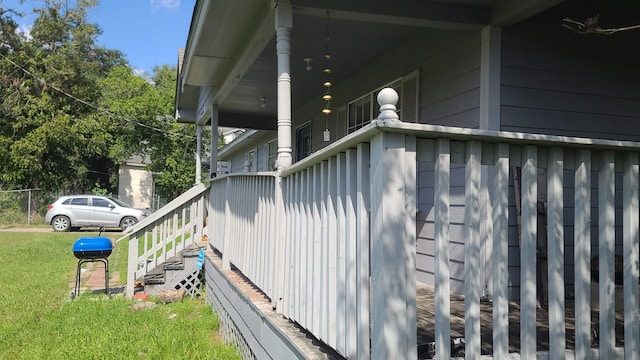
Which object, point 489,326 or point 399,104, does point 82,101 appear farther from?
point 489,326

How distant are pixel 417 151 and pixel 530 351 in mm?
929

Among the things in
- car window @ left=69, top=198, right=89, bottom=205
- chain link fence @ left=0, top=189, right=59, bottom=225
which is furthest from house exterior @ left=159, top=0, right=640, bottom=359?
chain link fence @ left=0, top=189, right=59, bottom=225

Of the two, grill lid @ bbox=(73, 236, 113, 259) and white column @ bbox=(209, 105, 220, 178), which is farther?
white column @ bbox=(209, 105, 220, 178)

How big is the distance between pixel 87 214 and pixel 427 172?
16.2 metres

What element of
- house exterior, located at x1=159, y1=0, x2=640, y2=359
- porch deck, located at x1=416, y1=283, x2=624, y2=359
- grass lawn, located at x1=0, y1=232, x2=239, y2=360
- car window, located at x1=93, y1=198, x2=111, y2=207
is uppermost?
house exterior, located at x1=159, y1=0, x2=640, y2=359

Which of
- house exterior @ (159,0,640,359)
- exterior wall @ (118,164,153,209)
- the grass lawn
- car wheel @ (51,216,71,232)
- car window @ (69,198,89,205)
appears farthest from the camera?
exterior wall @ (118,164,153,209)

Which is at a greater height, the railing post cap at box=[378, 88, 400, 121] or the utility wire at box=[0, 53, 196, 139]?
the utility wire at box=[0, 53, 196, 139]

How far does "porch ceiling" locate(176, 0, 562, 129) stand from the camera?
418 cm

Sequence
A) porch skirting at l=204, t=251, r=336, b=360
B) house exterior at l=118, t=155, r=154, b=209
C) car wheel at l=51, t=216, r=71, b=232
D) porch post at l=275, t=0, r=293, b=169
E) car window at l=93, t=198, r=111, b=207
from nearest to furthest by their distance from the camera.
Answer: porch skirting at l=204, t=251, r=336, b=360 < porch post at l=275, t=0, r=293, b=169 < car wheel at l=51, t=216, r=71, b=232 < car window at l=93, t=198, r=111, b=207 < house exterior at l=118, t=155, r=154, b=209

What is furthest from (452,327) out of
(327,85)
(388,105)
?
(327,85)

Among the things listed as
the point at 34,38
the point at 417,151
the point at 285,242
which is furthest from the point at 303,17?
the point at 34,38

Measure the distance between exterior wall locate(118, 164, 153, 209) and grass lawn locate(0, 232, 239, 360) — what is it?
23.2 metres

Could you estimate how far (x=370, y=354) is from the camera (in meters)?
1.99

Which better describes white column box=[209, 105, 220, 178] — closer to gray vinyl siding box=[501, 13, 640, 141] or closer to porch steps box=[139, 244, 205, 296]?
porch steps box=[139, 244, 205, 296]
